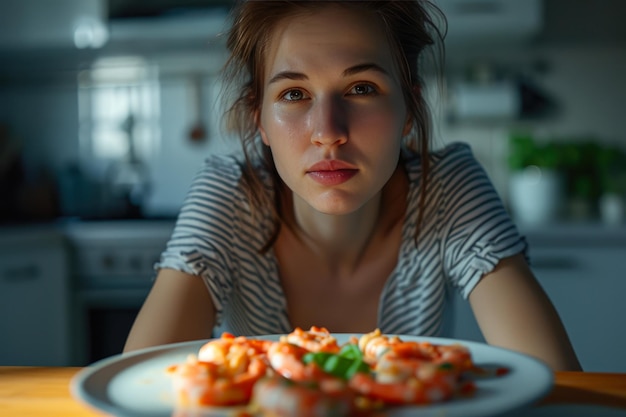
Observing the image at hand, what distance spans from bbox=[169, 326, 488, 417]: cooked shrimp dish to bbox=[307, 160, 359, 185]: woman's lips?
1.12 feet

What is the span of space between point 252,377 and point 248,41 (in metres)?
0.74

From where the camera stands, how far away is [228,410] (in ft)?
1.68

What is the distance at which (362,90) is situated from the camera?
102 centimetres

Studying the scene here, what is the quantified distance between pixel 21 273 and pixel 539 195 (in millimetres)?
1830

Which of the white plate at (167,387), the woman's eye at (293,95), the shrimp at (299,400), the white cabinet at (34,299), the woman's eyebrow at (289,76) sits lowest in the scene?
the white cabinet at (34,299)

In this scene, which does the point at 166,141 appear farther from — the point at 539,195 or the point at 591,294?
the point at 591,294

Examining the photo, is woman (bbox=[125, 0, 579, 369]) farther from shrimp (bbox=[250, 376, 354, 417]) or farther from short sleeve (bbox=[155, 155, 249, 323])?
shrimp (bbox=[250, 376, 354, 417])

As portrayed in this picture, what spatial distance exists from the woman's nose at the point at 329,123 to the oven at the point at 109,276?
65.0 inches

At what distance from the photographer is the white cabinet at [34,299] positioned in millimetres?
2482

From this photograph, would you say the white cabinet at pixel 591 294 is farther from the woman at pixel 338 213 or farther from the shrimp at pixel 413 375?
the shrimp at pixel 413 375

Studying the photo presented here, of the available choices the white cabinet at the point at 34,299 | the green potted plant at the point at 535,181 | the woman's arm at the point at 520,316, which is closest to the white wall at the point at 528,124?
the green potted plant at the point at 535,181

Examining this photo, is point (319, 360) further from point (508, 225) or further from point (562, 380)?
point (508, 225)

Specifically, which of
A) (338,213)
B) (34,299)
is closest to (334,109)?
(338,213)

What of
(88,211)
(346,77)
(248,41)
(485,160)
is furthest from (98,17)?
(346,77)
